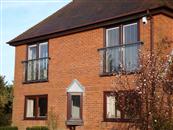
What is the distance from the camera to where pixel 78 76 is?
2030 cm

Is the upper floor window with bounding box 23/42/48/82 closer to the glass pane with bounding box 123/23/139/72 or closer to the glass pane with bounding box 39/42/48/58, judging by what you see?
the glass pane with bounding box 39/42/48/58

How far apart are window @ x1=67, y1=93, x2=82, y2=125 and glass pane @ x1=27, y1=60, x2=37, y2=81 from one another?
11.0ft

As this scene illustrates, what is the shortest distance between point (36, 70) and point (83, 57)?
3.68 meters

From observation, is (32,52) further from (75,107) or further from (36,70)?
(75,107)

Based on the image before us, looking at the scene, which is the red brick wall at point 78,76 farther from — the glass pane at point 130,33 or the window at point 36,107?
the glass pane at point 130,33

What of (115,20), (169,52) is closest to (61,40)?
(115,20)

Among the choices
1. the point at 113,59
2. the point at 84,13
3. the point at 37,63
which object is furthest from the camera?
the point at 37,63

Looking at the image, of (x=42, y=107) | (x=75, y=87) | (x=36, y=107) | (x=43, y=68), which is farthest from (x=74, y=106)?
(x=43, y=68)

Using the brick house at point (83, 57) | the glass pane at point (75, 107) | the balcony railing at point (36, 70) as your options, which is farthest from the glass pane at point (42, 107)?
the glass pane at point (75, 107)

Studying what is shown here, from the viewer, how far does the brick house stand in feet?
58.2

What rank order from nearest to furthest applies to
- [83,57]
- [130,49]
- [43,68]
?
[130,49] → [83,57] → [43,68]

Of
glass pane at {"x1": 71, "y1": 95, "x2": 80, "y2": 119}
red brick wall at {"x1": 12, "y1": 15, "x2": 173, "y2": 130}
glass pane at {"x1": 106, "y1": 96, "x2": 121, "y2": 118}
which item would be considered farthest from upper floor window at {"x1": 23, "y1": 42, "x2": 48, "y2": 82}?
glass pane at {"x1": 106, "y1": 96, "x2": 121, "y2": 118}

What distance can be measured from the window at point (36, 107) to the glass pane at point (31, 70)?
1150mm

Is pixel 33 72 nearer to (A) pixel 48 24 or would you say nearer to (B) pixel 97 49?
(A) pixel 48 24
